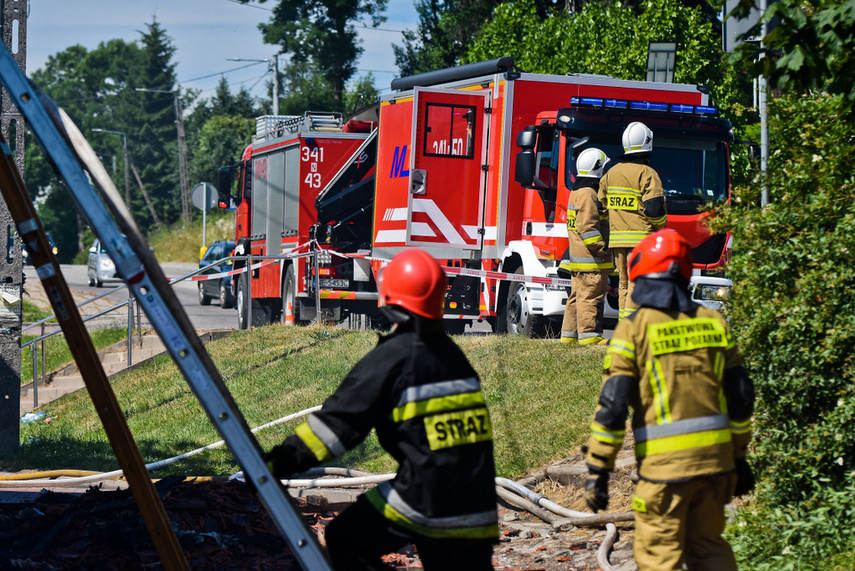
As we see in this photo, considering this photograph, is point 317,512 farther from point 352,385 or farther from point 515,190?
point 515,190

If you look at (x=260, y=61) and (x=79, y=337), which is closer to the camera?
(x=79, y=337)

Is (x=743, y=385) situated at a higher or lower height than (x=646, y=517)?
higher

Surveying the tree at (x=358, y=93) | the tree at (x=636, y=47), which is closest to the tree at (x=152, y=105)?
the tree at (x=358, y=93)

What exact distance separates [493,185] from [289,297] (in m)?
5.55

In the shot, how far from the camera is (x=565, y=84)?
466 inches

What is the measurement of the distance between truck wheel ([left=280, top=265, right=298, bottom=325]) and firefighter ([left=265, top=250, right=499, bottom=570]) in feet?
41.4

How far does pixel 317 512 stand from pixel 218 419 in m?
3.14

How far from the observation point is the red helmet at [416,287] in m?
3.45

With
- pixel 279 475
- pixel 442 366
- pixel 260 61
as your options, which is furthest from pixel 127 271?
pixel 260 61

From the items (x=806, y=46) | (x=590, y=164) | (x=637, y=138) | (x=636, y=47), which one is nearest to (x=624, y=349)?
(x=806, y=46)

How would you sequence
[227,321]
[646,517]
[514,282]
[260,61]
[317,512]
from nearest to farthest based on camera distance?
[646,517]
[317,512]
[514,282]
[227,321]
[260,61]

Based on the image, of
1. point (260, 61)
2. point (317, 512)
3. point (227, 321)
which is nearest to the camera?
point (317, 512)

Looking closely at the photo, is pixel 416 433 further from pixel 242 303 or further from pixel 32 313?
pixel 32 313

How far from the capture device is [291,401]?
392 inches
